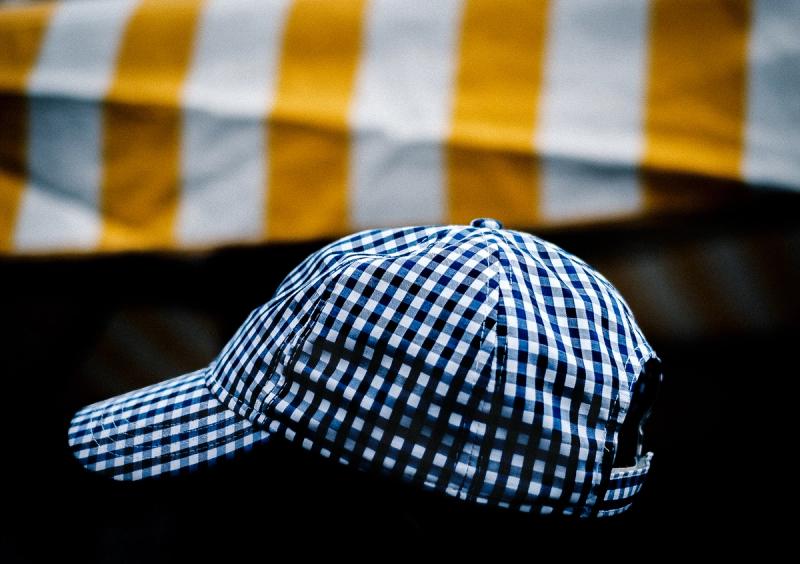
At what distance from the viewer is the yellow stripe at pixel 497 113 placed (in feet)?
3.15

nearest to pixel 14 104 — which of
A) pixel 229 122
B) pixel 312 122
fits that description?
pixel 229 122

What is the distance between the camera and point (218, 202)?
41.6 inches

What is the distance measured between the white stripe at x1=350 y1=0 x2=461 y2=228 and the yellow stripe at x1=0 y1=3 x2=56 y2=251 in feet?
2.26

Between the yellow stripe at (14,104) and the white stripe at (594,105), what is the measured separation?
1.02 metres

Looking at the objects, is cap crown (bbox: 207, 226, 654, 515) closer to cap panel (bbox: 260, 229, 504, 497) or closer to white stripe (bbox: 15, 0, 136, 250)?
cap panel (bbox: 260, 229, 504, 497)

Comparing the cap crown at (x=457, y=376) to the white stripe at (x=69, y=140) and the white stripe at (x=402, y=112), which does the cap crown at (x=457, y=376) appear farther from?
the white stripe at (x=69, y=140)

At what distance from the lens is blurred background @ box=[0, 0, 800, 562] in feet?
2.92

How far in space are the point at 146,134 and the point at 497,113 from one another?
2.24 ft

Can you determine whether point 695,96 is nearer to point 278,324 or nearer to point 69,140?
point 278,324

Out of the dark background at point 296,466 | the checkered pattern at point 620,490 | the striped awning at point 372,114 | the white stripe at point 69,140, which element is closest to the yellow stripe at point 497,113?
the striped awning at point 372,114

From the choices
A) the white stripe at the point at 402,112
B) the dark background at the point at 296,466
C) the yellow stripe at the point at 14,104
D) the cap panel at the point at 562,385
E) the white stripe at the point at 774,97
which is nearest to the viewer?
the cap panel at the point at 562,385

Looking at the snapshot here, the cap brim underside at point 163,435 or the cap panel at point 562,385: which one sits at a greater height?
the cap panel at point 562,385

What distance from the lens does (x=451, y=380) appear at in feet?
1.82

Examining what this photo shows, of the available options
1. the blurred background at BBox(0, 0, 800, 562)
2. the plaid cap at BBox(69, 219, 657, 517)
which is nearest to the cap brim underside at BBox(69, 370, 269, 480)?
the plaid cap at BBox(69, 219, 657, 517)
